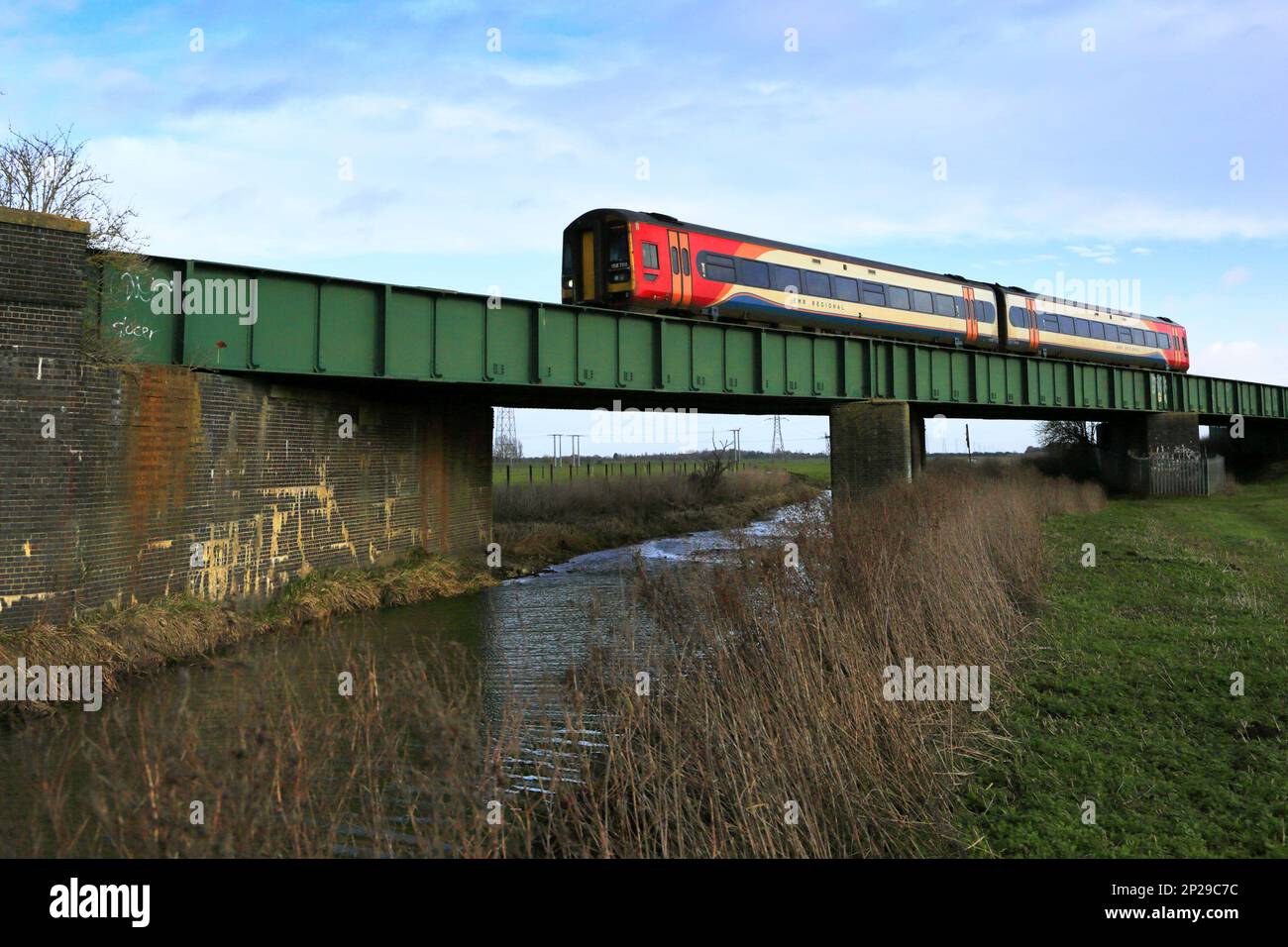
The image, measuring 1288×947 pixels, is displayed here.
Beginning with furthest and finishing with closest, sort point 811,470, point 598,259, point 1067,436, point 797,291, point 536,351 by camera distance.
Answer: point 811,470
point 1067,436
point 797,291
point 598,259
point 536,351

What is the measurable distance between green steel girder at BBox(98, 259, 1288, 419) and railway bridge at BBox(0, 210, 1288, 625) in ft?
0.14

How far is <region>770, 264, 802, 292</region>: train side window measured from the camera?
879 inches

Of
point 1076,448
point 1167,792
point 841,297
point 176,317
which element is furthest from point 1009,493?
point 1076,448

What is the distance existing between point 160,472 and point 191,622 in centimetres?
247

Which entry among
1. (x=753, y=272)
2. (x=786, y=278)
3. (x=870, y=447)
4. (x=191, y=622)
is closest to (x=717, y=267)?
(x=753, y=272)

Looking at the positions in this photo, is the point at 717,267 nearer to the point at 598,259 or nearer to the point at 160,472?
the point at 598,259

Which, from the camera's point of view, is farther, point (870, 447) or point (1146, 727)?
point (870, 447)

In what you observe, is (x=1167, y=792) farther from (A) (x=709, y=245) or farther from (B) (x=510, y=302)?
(A) (x=709, y=245)

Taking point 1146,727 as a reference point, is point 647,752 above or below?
above

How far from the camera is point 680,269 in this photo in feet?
66.2

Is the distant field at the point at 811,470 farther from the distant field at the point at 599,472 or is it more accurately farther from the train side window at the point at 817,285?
the train side window at the point at 817,285

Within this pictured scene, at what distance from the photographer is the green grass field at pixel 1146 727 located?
545 cm

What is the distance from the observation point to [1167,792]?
5.97 m
